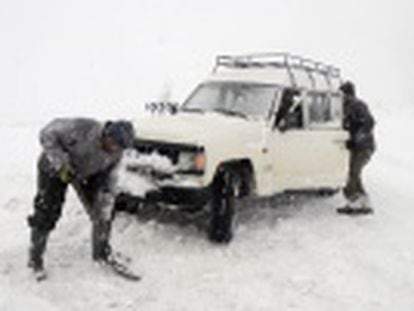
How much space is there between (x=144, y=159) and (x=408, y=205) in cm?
574

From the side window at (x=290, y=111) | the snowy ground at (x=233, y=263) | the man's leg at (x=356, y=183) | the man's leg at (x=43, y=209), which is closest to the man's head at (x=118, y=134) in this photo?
the man's leg at (x=43, y=209)

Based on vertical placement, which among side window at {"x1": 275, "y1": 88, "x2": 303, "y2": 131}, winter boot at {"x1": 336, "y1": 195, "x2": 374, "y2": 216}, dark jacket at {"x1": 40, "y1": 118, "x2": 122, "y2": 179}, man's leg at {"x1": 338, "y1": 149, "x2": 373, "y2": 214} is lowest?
winter boot at {"x1": 336, "y1": 195, "x2": 374, "y2": 216}

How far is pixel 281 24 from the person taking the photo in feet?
409

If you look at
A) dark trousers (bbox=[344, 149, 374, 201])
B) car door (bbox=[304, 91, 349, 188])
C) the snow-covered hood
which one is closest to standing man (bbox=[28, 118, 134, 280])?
the snow-covered hood

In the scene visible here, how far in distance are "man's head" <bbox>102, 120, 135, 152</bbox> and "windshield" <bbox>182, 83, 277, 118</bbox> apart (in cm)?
338

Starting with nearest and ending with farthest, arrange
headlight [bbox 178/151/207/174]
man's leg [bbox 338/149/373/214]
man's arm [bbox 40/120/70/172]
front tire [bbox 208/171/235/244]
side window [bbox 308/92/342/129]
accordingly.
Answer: man's arm [bbox 40/120/70/172]
headlight [bbox 178/151/207/174]
front tire [bbox 208/171/235/244]
side window [bbox 308/92/342/129]
man's leg [bbox 338/149/373/214]

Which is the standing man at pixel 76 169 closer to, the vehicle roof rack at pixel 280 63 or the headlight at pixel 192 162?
the headlight at pixel 192 162

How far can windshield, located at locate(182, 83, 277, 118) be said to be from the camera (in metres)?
10.8

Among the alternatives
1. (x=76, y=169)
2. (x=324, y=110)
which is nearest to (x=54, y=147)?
(x=76, y=169)

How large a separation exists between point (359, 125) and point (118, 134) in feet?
19.7

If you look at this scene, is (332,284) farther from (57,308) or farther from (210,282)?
(57,308)

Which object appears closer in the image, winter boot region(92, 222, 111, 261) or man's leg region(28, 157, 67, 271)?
man's leg region(28, 157, 67, 271)

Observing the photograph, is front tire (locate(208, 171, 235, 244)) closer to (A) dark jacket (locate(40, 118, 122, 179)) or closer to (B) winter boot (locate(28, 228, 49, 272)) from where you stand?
(A) dark jacket (locate(40, 118, 122, 179))

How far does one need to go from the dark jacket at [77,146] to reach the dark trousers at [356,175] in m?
5.57
